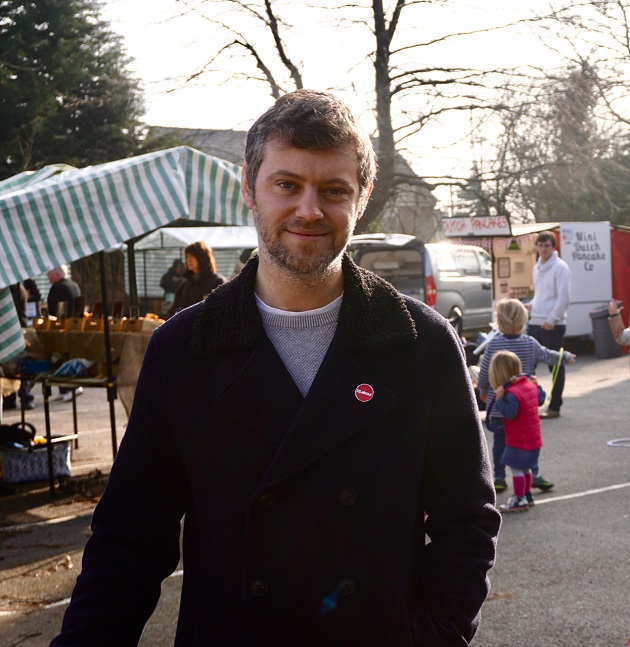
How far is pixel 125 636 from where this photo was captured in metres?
1.95

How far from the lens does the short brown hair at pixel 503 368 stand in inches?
281

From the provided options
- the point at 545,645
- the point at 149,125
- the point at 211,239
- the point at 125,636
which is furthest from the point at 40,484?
the point at 149,125

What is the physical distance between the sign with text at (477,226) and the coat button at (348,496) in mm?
17986

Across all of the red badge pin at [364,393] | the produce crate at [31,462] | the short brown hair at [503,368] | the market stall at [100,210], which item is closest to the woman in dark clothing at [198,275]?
the market stall at [100,210]

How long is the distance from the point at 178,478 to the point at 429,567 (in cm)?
54

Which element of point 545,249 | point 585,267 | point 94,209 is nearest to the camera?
point 94,209

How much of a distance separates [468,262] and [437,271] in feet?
6.12

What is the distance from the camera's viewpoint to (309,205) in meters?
1.93

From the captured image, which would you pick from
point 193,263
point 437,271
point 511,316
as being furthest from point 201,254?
point 437,271

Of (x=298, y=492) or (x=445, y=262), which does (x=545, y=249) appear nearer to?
(x=445, y=262)

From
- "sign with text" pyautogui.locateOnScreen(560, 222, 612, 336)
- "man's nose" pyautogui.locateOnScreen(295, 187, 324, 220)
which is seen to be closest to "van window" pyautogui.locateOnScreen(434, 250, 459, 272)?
"sign with text" pyautogui.locateOnScreen(560, 222, 612, 336)

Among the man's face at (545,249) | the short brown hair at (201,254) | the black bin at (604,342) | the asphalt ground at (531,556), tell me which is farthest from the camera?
A: the black bin at (604,342)

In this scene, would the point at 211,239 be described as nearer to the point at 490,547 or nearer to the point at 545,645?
the point at 545,645

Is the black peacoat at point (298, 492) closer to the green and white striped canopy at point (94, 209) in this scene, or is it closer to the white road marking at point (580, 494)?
the green and white striped canopy at point (94, 209)
